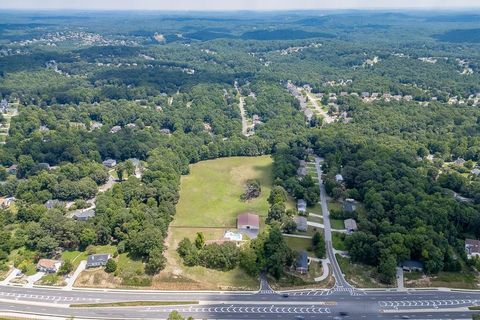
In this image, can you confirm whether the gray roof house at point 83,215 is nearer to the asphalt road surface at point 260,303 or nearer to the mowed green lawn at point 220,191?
the mowed green lawn at point 220,191

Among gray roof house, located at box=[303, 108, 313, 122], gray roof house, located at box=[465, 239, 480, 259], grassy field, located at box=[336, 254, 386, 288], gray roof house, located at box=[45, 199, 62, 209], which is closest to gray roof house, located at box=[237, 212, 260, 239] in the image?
grassy field, located at box=[336, 254, 386, 288]

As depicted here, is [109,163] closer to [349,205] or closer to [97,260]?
[97,260]

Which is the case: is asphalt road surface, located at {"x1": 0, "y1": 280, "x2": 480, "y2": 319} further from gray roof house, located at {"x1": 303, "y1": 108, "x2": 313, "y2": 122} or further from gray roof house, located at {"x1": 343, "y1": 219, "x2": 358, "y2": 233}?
gray roof house, located at {"x1": 303, "y1": 108, "x2": 313, "y2": 122}

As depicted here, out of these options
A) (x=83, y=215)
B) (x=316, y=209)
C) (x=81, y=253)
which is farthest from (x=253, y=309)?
(x=83, y=215)

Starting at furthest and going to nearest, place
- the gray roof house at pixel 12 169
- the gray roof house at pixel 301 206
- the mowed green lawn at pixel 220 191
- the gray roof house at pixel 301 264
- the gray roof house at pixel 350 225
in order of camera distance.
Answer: the gray roof house at pixel 12 169, the gray roof house at pixel 301 206, the mowed green lawn at pixel 220 191, the gray roof house at pixel 350 225, the gray roof house at pixel 301 264

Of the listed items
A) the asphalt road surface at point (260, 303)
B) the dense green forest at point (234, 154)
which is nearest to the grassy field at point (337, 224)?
the dense green forest at point (234, 154)

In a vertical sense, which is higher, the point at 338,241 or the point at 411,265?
the point at 411,265
